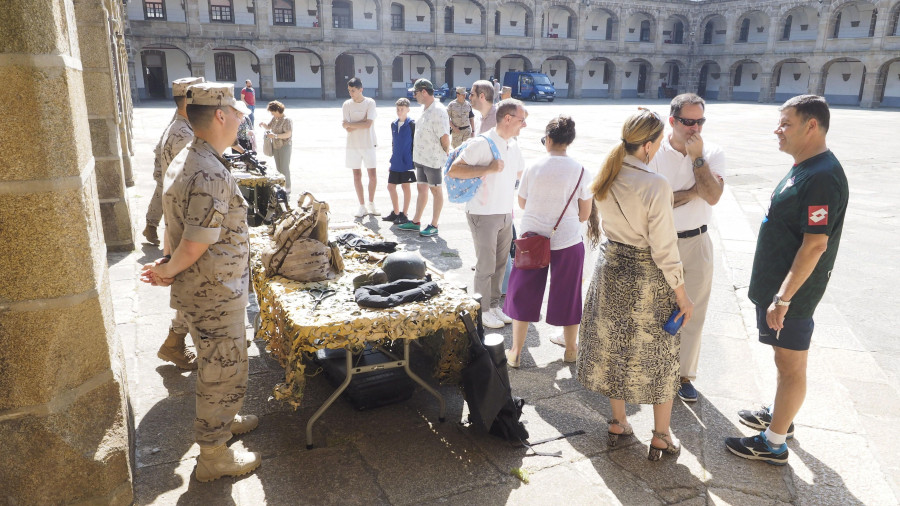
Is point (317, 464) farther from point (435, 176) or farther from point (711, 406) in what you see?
point (435, 176)

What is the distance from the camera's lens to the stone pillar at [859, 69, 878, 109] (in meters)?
38.9

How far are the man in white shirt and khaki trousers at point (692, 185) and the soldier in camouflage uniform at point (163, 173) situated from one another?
8.69ft

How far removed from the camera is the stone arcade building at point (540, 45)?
117ft

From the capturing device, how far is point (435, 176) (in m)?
7.60

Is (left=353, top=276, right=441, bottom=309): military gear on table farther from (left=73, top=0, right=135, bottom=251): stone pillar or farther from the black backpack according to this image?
(left=73, top=0, right=135, bottom=251): stone pillar

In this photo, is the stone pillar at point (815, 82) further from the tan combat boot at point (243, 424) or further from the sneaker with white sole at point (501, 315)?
the tan combat boot at point (243, 424)

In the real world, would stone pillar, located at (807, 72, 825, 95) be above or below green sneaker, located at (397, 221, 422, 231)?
above

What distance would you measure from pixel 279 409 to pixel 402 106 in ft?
17.8

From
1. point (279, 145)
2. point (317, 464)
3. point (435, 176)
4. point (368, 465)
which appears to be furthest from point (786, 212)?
point (279, 145)

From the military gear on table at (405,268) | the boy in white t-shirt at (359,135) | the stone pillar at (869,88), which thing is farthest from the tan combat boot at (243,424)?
the stone pillar at (869,88)

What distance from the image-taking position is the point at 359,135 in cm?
847

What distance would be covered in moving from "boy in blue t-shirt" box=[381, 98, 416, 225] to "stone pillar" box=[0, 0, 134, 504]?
551cm

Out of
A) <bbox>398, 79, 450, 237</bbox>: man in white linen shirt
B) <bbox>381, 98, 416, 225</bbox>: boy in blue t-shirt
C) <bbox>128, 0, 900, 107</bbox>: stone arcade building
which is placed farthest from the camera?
<bbox>128, 0, 900, 107</bbox>: stone arcade building

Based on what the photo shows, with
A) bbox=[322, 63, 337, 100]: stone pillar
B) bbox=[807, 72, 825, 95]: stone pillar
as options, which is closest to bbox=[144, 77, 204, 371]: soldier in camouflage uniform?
bbox=[322, 63, 337, 100]: stone pillar
